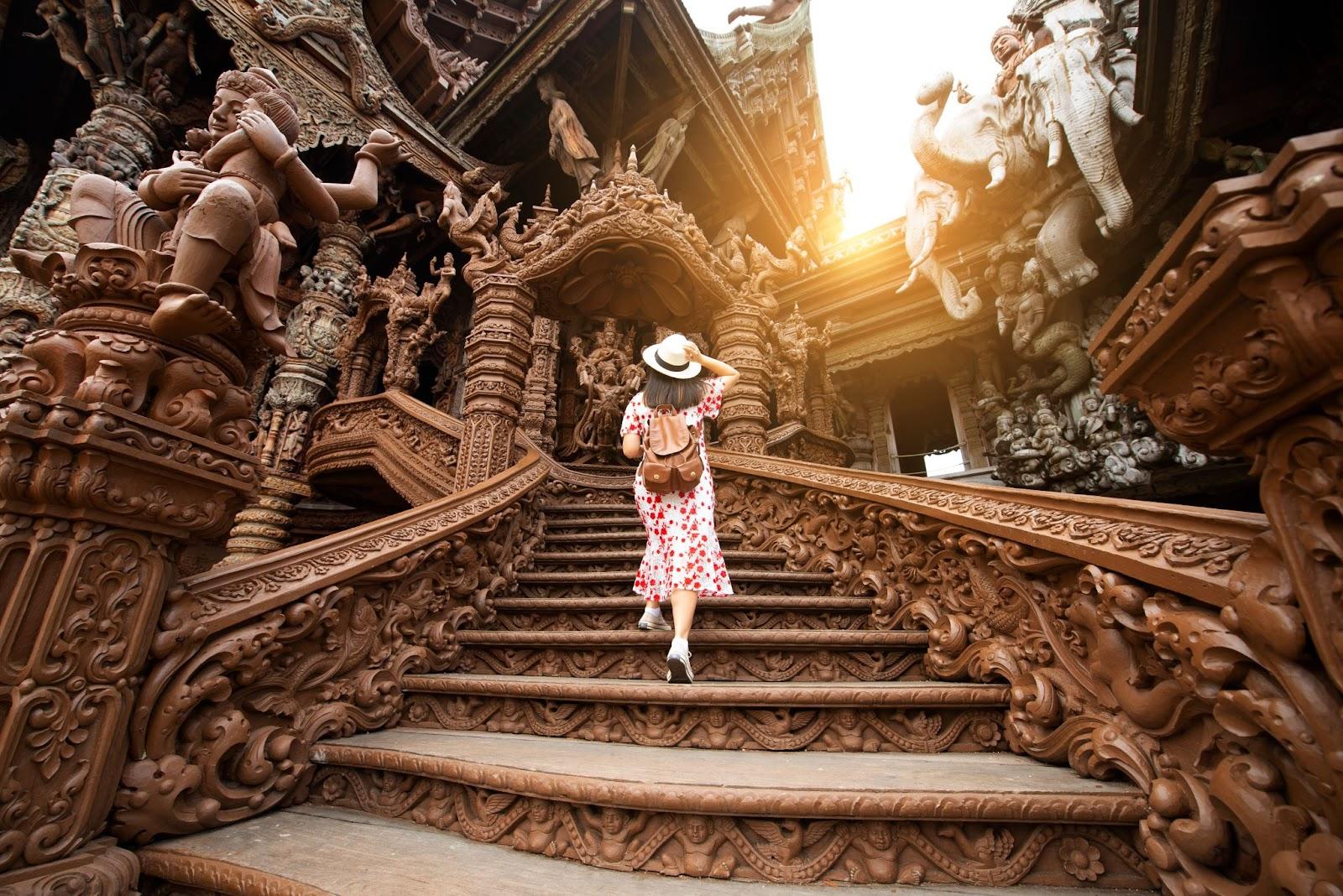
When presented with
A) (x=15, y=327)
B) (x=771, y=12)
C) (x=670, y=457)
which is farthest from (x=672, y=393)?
(x=771, y=12)

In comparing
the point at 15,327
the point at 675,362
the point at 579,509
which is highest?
the point at 15,327

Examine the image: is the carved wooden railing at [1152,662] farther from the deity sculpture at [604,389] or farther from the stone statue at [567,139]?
the stone statue at [567,139]

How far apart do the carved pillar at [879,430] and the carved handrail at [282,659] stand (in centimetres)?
1004

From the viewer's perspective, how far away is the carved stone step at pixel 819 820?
126cm

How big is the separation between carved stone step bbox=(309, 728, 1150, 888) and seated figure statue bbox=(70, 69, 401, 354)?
1688mm

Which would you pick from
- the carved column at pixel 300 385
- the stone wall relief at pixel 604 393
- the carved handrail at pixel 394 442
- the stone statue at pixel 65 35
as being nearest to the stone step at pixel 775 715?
the carved handrail at pixel 394 442

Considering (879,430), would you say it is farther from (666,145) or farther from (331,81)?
(331,81)

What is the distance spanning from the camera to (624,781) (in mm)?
1374

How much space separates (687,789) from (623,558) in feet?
7.45

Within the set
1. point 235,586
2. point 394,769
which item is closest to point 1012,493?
point 394,769

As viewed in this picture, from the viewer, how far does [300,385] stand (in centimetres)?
770

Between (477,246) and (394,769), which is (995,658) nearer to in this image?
(394,769)

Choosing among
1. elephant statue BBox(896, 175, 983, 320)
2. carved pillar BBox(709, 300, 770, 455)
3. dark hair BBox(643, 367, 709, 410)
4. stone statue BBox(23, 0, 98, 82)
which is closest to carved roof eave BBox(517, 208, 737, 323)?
carved pillar BBox(709, 300, 770, 455)

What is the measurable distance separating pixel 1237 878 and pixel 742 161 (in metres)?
10.4
